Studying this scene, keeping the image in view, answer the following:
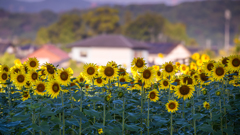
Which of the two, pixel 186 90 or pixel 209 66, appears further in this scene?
pixel 209 66

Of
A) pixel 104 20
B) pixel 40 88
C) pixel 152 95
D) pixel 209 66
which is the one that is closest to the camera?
pixel 40 88

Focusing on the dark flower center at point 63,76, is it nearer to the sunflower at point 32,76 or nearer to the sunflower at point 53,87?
the sunflower at point 53,87

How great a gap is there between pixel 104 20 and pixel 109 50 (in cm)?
3294

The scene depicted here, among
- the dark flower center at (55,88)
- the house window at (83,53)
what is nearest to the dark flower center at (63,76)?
the dark flower center at (55,88)

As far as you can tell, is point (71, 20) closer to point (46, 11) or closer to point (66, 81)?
point (66, 81)

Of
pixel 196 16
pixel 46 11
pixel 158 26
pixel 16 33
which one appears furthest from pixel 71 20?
pixel 196 16

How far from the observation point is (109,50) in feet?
141

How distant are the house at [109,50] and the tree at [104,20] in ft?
95.9

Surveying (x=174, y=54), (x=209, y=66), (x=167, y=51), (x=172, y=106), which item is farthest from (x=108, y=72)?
(x=174, y=54)

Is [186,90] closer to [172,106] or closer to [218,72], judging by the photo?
[172,106]

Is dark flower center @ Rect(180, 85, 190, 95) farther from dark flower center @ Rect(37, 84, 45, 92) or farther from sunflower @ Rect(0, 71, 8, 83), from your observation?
sunflower @ Rect(0, 71, 8, 83)

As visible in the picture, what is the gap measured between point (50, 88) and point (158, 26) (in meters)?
80.2

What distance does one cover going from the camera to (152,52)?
5203 centimetres

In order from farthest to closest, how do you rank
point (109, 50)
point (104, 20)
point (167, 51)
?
1. point (104, 20)
2. point (167, 51)
3. point (109, 50)
